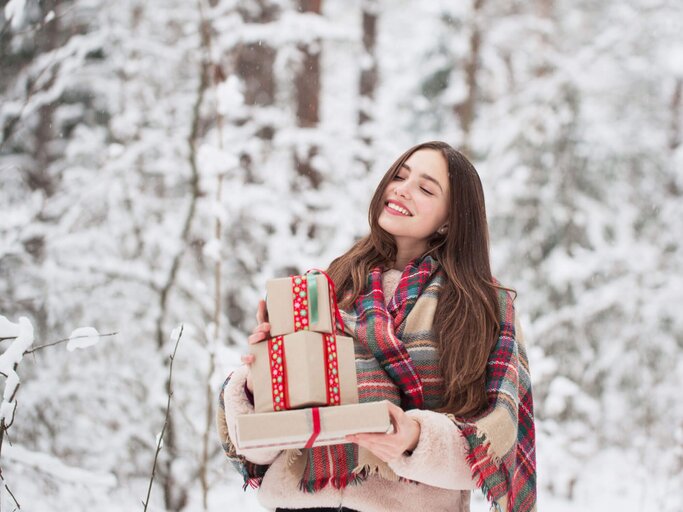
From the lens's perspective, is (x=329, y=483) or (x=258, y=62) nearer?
(x=329, y=483)

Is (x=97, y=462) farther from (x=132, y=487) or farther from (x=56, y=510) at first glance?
(x=56, y=510)

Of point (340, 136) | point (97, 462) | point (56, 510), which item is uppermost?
point (340, 136)

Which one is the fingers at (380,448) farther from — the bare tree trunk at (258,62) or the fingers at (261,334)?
the bare tree trunk at (258,62)

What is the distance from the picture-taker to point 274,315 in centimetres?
163

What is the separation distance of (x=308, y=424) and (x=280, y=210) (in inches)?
186

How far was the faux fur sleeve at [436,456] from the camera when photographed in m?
1.68

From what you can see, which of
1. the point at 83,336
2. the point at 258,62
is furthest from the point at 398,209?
the point at 258,62

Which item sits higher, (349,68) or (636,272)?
(349,68)

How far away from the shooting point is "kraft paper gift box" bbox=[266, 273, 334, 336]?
1623 millimetres

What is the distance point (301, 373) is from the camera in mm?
1555

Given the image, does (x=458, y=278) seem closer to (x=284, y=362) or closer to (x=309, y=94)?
(x=284, y=362)

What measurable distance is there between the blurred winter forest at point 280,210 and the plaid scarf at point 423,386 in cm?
264

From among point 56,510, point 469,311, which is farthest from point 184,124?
point 469,311

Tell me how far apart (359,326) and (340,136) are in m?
4.89
